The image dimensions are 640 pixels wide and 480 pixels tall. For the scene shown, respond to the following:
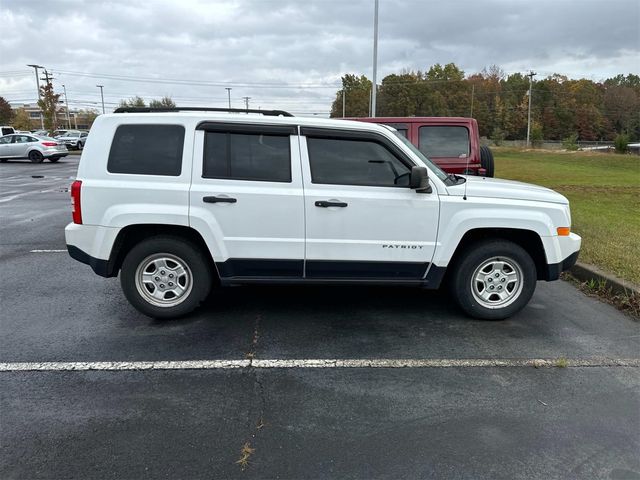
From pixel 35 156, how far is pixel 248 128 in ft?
95.3

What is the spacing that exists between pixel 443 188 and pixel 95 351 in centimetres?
336

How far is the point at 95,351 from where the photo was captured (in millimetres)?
4012

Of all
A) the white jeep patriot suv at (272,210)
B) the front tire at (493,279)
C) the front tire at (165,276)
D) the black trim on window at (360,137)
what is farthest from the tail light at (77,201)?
the front tire at (493,279)

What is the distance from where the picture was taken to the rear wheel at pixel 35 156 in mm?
28156

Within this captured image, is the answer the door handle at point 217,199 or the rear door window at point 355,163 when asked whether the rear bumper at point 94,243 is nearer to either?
the door handle at point 217,199

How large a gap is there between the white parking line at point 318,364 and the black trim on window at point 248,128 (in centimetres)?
204

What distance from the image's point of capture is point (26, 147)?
28.1 m

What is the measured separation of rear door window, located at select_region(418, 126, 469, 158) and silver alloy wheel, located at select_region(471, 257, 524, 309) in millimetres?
4079

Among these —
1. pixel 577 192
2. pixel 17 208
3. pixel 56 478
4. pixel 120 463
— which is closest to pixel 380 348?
pixel 120 463

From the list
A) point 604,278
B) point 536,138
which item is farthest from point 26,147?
point 536,138

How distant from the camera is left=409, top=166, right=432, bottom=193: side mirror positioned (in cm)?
423

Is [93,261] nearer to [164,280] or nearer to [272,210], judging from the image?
[164,280]

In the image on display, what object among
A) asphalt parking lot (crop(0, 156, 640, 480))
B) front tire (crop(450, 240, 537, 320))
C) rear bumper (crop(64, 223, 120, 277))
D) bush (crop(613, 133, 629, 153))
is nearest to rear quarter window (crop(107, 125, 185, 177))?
rear bumper (crop(64, 223, 120, 277))

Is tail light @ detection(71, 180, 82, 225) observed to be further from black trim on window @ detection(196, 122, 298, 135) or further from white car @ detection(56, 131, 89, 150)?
white car @ detection(56, 131, 89, 150)
